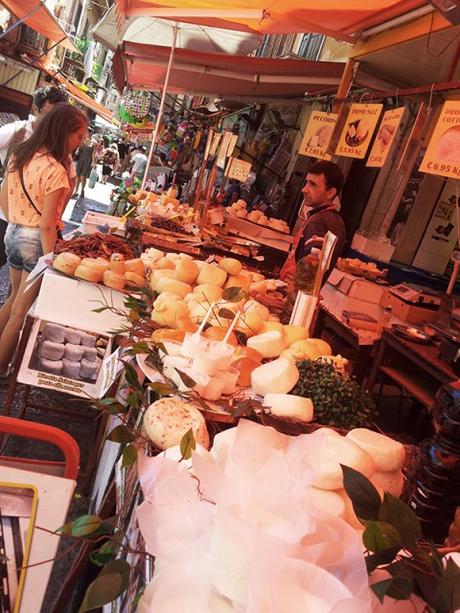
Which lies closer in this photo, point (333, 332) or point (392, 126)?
point (392, 126)

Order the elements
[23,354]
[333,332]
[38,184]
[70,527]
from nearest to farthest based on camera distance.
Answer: [70,527]
[23,354]
[38,184]
[333,332]

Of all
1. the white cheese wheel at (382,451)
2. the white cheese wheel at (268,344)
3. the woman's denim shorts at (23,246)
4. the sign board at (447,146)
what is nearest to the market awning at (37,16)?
the woman's denim shorts at (23,246)

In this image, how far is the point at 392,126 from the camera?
17.1 feet

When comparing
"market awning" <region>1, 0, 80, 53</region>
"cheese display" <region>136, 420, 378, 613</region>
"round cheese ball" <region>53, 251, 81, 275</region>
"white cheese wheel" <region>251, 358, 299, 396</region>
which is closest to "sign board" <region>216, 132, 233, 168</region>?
"market awning" <region>1, 0, 80, 53</region>

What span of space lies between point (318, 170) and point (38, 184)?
7.51ft

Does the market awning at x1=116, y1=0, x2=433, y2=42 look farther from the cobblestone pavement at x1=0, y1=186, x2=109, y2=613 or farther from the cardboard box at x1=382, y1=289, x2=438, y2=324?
the cobblestone pavement at x1=0, y1=186, x2=109, y2=613

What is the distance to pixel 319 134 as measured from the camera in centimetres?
701

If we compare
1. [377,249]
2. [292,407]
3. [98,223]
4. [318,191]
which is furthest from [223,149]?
[292,407]

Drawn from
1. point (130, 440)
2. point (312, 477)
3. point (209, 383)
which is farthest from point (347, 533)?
point (209, 383)

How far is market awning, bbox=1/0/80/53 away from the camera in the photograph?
8125 millimetres

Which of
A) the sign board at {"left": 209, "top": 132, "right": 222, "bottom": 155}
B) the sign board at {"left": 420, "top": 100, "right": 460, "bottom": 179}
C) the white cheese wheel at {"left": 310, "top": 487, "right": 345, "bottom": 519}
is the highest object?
the sign board at {"left": 420, "top": 100, "right": 460, "bottom": 179}

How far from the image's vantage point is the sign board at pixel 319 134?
6.77 metres

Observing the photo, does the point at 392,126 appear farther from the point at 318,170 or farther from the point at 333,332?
the point at 333,332

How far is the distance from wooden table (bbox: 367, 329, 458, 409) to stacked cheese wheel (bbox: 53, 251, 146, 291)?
2.36 m
